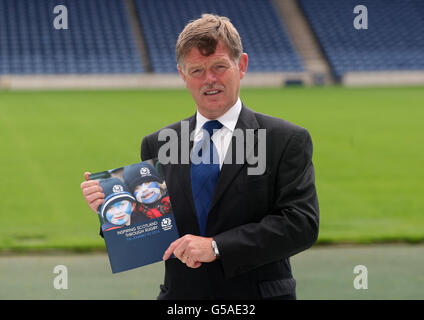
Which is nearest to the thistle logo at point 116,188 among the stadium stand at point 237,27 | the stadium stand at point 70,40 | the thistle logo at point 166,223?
the thistle logo at point 166,223

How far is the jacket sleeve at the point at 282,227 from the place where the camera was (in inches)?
65.6

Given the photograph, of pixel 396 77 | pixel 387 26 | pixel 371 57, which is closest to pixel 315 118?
pixel 396 77

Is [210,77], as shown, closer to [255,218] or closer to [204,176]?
[204,176]

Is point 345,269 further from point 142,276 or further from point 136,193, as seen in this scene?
point 136,193

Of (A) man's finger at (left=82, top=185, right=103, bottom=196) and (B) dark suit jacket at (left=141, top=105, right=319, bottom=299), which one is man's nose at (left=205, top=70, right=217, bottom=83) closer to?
(B) dark suit jacket at (left=141, top=105, right=319, bottom=299)

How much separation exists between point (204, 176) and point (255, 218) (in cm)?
19

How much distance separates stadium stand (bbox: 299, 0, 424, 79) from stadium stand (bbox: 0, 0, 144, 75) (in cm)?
1038

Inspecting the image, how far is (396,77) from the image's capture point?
28.6m

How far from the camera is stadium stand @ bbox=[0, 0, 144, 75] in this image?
28.6 m

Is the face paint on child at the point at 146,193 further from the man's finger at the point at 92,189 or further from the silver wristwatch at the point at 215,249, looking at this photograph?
the silver wristwatch at the point at 215,249

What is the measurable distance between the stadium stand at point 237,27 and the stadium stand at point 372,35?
6.87 ft

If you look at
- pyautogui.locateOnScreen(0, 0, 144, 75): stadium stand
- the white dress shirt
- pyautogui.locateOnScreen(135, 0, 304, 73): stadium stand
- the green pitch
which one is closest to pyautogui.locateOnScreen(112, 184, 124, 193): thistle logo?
the white dress shirt

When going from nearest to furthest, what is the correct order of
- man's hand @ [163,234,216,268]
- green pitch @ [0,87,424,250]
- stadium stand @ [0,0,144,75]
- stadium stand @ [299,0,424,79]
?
man's hand @ [163,234,216,268], green pitch @ [0,87,424,250], stadium stand @ [0,0,144,75], stadium stand @ [299,0,424,79]

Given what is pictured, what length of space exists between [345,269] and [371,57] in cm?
2810
